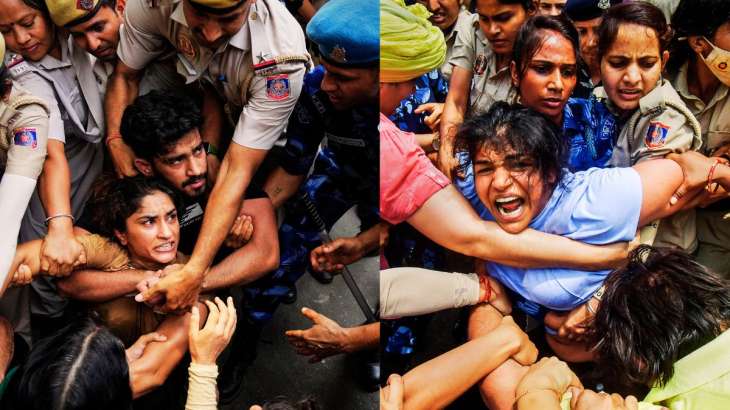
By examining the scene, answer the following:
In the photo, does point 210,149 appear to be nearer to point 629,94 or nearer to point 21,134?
point 21,134

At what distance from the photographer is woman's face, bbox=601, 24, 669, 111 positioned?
0.99 meters

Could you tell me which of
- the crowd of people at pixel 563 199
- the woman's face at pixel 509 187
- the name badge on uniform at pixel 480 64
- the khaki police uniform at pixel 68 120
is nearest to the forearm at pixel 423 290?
the crowd of people at pixel 563 199

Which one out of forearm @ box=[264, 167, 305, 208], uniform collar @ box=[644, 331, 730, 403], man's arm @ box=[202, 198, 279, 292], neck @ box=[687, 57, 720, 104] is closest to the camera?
uniform collar @ box=[644, 331, 730, 403]

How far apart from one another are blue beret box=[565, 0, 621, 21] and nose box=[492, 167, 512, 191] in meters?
0.29

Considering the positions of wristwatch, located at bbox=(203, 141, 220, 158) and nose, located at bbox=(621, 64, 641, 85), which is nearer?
nose, located at bbox=(621, 64, 641, 85)

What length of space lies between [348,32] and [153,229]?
1.50 ft

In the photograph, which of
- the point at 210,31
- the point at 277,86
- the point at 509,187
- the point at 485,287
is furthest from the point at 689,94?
the point at 210,31

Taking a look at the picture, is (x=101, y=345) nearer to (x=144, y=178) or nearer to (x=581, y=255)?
(x=144, y=178)

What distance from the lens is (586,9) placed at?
1031 millimetres

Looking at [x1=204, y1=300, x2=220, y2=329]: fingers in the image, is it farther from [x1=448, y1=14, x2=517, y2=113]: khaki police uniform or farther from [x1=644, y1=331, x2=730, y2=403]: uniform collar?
[x1=644, y1=331, x2=730, y2=403]: uniform collar

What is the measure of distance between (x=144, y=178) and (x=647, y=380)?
0.88m

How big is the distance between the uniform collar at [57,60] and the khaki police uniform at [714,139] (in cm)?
102

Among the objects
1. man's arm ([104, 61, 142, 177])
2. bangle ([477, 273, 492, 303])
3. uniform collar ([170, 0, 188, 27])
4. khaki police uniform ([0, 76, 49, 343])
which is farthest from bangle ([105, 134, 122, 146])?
bangle ([477, 273, 492, 303])

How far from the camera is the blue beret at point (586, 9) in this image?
103 centimetres
